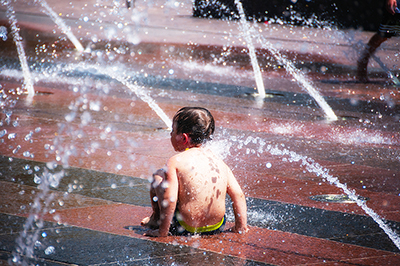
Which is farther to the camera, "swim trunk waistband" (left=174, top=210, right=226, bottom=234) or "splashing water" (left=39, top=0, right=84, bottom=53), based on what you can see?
"splashing water" (left=39, top=0, right=84, bottom=53)

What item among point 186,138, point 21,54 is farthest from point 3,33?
point 186,138

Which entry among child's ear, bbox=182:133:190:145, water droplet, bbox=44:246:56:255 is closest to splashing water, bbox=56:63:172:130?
child's ear, bbox=182:133:190:145

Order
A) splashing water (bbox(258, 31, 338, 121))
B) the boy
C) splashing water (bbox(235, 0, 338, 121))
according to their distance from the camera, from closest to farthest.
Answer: the boy < splashing water (bbox(258, 31, 338, 121)) < splashing water (bbox(235, 0, 338, 121))

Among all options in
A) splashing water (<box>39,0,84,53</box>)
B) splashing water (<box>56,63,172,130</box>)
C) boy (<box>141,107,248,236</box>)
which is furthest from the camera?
splashing water (<box>39,0,84,53</box>)

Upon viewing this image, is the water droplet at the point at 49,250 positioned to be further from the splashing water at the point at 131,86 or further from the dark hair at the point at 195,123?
the splashing water at the point at 131,86

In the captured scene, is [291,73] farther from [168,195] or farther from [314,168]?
[168,195]

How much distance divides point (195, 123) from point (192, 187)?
347 mm

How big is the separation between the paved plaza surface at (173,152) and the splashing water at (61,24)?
0.64ft

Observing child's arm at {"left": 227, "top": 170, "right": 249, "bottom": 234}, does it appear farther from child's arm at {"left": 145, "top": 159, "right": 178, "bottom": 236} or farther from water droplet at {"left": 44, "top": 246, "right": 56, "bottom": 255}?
water droplet at {"left": 44, "top": 246, "right": 56, "bottom": 255}

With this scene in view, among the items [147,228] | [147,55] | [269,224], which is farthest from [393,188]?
[147,55]

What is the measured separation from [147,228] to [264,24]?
42.5 ft

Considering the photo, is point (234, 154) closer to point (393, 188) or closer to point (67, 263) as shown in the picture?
point (393, 188)

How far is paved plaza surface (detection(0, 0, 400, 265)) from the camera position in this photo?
8.27 ft

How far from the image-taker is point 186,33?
12133 mm
